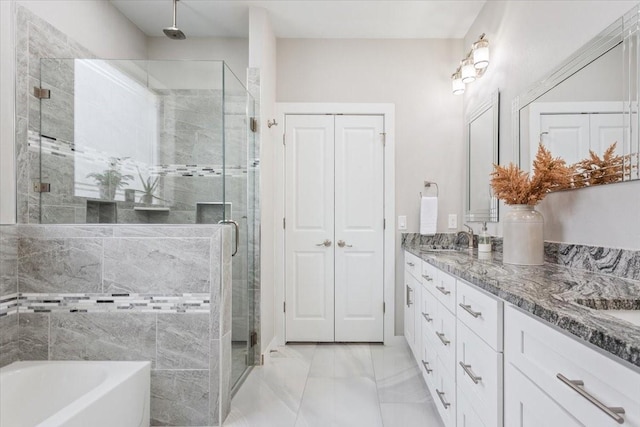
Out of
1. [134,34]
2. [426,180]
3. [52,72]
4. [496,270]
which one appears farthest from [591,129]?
[134,34]

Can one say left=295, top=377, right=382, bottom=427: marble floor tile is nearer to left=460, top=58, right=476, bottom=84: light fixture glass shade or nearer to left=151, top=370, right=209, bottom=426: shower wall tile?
left=151, top=370, right=209, bottom=426: shower wall tile

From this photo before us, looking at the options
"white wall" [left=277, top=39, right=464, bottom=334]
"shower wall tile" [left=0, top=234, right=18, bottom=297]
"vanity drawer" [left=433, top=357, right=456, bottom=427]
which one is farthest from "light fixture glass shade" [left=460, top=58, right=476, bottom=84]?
"shower wall tile" [left=0, top=234, right=18, bottom=297]

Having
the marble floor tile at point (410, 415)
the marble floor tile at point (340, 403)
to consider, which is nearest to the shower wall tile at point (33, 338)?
the marble floor tile at point (340, 403)

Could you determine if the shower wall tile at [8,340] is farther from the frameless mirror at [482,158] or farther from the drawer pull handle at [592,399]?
the frameless mirror at [482,158]

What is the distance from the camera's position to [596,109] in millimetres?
1517

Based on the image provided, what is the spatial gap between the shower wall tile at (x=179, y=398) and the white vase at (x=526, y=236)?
175cm

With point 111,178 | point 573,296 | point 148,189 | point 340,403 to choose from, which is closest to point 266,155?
point 148,189

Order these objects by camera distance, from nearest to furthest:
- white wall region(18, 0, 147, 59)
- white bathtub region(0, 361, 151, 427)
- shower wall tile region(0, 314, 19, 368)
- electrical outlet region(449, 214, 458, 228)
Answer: white bathtub region(0, 361, 151, 427) < shower wall tile region(0, 314, 19, 368) < white wall region(18, 0, 147, 59) < electrical outlet region(449, 214, 458, 228)

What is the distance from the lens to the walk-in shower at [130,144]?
206cm

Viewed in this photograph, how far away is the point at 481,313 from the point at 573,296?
344mm

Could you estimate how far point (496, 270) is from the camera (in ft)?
5.08

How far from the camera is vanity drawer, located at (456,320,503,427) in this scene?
117cm

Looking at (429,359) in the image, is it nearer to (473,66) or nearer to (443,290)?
(443,290)

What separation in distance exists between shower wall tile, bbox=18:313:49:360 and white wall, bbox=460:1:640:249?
2787mm
